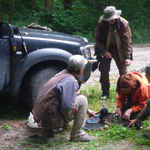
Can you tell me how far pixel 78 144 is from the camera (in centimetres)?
306

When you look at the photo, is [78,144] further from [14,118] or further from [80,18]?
[80,18]

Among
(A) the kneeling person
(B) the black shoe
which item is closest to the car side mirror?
(A) the kneeling person

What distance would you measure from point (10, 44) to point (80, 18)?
13181 mm

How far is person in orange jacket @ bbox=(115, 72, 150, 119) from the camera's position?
3375 millimetres

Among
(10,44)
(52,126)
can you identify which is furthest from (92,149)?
(10,44)

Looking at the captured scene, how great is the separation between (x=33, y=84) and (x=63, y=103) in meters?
1.14

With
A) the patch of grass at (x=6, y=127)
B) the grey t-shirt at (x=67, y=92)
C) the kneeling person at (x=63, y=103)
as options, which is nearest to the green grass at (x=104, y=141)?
the kneeling person at (x=63, y=103)

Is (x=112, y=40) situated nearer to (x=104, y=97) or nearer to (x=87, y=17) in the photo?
(x=104, y=97)

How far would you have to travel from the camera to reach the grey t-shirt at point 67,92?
278 cm

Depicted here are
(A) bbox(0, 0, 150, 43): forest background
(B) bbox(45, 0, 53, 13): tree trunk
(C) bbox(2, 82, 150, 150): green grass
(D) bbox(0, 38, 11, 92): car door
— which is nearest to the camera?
(C) bbox(2, 82, 150, 150): green grass

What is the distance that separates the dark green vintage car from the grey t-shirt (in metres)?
1.02

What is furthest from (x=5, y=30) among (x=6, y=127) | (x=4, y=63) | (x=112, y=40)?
(x=112, y=40)

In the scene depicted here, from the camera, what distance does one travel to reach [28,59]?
363 cm

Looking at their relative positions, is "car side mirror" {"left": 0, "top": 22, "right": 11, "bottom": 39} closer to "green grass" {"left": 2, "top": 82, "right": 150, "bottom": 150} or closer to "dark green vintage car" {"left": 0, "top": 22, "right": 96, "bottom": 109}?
"dark green vintage car" {"left": 0, "top": 22, "right": 96, "bottom": 109}
